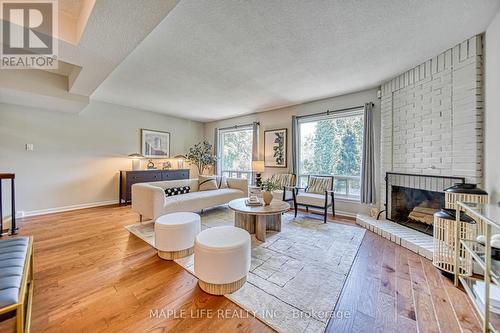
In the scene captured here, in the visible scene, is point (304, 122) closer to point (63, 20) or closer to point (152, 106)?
point (152, 106)

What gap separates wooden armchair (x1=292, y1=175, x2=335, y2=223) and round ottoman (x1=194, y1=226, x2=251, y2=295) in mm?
2300

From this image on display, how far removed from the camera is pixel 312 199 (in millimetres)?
3764

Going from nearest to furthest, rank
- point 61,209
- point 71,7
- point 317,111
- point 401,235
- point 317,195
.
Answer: point 71,7, point 401,235, point 317,195, point 61,209, point 317,111

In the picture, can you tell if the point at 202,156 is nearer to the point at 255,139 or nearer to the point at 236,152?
the point at 236,152

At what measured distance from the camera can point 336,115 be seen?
4266 millimetres

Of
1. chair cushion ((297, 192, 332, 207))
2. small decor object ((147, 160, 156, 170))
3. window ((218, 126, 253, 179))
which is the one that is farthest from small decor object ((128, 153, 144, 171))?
chair cushion ((297, 192, 332, 207))

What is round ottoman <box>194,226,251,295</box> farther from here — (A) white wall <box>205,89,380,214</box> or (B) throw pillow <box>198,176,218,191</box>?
(A) white wall <box>205,89,380,214</box>

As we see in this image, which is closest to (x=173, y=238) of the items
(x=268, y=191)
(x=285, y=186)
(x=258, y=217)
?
(x=258, y=217)

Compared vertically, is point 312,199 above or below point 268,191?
below

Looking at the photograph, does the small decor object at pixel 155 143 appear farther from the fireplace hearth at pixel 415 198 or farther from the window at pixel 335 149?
the fireplace hearth at pixel 415 198

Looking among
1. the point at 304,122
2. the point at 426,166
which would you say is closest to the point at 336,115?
the point at 304,122

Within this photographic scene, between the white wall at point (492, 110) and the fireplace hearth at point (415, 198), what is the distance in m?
0.38

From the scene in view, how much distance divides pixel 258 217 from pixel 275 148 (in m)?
2.78

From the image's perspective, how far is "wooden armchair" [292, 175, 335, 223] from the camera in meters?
3.66
